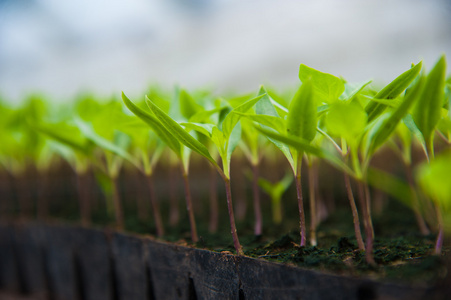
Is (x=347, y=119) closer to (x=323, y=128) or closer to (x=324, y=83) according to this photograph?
(x=324, y=83)

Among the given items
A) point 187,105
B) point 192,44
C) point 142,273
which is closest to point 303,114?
point 187,105

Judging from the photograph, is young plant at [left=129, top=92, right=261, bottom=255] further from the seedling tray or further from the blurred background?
the blurred background

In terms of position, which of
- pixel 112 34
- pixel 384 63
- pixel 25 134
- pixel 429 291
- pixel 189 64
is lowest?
pixel 429 291

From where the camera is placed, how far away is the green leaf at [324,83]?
49cm

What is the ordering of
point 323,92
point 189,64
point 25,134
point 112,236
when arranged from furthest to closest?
point 189,64 < point 25,134 < point 112,236 < point 323,92

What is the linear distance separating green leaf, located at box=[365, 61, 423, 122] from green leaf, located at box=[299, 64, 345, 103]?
0.06 m

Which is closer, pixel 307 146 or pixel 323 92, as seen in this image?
pixel 307 146

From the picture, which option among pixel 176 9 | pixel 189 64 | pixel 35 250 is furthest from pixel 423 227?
pixel 176 9

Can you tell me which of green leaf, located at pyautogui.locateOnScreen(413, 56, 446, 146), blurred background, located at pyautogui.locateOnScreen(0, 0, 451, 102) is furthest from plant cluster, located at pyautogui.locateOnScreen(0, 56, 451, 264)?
blurred background, located at pyautogui.locateOnScreen(0, 0, 451, 102)

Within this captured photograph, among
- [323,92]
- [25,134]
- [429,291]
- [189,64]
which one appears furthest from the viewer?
[189,64]

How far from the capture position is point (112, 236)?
818mm

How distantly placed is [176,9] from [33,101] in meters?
2.97

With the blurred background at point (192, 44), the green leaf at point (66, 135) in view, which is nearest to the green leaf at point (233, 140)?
the green leaf at point (66, 135)

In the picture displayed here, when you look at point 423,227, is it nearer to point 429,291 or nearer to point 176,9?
point 429,291
